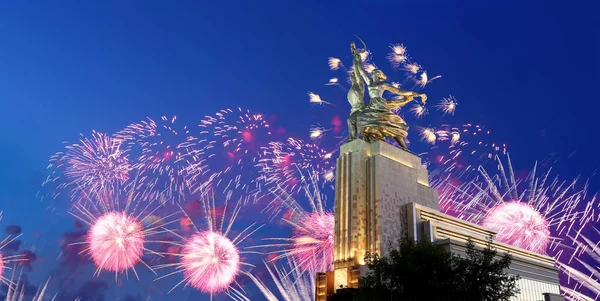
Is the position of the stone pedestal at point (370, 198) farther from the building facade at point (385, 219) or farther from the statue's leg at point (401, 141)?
the statue's leg at point (401, 141)

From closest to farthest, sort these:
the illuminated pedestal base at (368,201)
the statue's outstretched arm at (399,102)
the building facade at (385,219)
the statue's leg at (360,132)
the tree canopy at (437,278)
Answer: the tree canopy at (437,278) < the illuminated pedestal base at (368,201) < the building facade at (385,219) < the statue's leg at (360,132) < the statue's outstretched arm at (399,102)

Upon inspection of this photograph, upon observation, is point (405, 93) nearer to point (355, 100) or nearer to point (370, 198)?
point (355, 100)

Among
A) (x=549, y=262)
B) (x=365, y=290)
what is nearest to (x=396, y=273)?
(x=365, y=290)

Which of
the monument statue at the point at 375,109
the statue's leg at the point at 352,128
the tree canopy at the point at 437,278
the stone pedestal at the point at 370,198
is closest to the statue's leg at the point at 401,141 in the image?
the monument statue at the point at 375,109

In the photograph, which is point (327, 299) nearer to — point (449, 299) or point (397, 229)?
point (397, 229)

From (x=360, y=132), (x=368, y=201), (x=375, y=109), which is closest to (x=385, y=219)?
(x=368, y=201)

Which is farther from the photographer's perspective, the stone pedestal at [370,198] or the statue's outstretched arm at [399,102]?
the statue's outstretched arm at [399,102]

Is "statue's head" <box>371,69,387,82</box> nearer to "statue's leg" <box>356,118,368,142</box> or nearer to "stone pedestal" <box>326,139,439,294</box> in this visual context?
"statue's leg" <box>356,118,368,142</box>
